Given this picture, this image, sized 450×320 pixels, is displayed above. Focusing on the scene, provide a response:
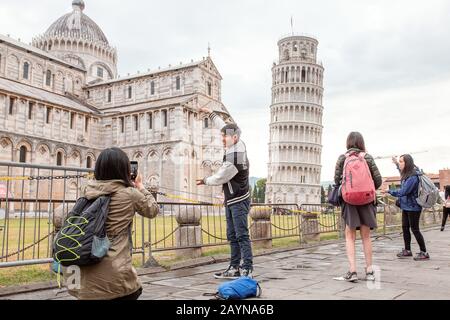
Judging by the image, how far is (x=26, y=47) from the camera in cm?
4428

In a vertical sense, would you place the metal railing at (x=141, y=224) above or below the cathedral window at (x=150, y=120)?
below

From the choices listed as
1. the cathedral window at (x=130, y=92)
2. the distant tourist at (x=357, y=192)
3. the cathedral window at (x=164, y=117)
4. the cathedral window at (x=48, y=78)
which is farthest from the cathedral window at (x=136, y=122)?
the distant tourist at (x=357, y=192)

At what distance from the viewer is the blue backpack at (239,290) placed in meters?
4.31

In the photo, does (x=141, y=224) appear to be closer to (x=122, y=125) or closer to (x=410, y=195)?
(x=410, y=195)

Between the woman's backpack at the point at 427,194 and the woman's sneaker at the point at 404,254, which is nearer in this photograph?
the woman's backpack at the point at 427,194

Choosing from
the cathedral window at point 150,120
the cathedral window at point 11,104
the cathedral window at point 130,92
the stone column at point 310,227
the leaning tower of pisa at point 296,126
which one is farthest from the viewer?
the leaning tower of pisa at point 296,126

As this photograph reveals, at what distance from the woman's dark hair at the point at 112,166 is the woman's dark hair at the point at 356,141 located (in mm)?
3583

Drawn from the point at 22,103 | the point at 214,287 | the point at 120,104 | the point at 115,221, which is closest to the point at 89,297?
the point at 115,221

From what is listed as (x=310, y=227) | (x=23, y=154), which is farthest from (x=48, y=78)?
(x=310, y=227)

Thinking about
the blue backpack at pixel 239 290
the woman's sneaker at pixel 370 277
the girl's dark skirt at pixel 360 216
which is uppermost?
the girl's dark skirt at pixel 360 216

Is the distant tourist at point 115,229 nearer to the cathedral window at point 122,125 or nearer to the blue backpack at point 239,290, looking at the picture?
the blue backpack at point 239,290

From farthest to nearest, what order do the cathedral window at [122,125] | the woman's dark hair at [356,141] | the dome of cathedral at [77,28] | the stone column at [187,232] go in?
the dome of cathedral at [77,28]
the cathedral window at [122,125]
the stone column at [187,232]
the woman's dark hair at [356,141]

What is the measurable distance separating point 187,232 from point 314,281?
9.58 ft

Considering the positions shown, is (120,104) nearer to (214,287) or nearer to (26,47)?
(26,47)
